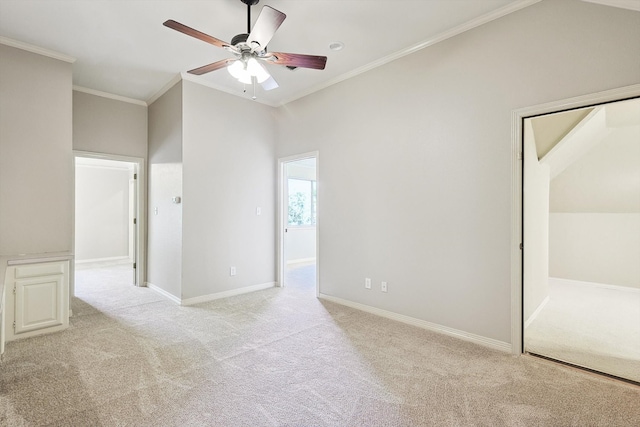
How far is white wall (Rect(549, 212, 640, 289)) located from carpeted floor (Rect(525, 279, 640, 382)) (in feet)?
1.00

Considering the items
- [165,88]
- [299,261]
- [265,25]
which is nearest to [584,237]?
[299,261]

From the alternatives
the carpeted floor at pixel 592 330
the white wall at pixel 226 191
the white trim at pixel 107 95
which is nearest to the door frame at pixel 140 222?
the white trim at pixel 107 95

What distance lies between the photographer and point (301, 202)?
25.4 feet

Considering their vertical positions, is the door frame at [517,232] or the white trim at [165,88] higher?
the white trim at [165,88]

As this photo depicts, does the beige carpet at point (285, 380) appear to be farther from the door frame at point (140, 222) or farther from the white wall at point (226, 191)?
the door frame at point (140, 222)

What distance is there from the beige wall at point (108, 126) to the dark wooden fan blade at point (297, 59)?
3601mm

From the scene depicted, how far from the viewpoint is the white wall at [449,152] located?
7.83 feet

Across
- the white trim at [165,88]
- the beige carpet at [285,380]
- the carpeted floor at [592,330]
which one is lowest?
the beige carpet at [285,380]

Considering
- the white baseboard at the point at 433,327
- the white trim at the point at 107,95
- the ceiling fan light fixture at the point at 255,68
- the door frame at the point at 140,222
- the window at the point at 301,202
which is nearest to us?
the ceiling fan light fixture at the point at 255,68

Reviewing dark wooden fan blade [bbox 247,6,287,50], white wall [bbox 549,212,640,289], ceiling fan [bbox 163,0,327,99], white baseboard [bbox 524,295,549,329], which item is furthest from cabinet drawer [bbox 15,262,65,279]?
white wall [bbox 549,212,640,289]

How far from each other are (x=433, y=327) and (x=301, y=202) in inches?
200

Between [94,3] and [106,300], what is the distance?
3.67 meters

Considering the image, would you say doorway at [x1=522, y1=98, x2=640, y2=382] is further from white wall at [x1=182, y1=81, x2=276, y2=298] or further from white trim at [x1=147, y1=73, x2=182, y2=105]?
white trim at [x1=147, y1=73, x2=182, y2=105]

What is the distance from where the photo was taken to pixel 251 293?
4621 mm
